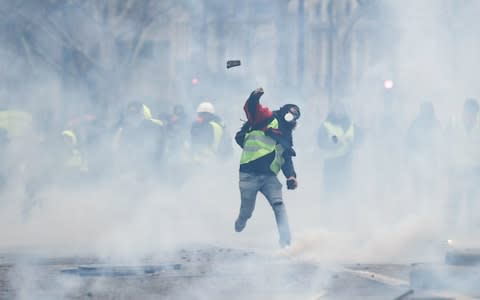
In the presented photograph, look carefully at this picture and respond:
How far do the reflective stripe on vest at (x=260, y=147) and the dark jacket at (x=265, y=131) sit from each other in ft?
0.10

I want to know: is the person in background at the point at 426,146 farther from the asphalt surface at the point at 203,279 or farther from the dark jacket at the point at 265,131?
the asphalt surface at the point at 203,279

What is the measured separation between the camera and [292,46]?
36312 mm

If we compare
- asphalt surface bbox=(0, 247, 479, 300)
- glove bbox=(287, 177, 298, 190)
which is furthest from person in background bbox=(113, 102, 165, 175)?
glove bbox=(287, 177, 298, 190)

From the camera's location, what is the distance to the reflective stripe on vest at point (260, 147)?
536 inches

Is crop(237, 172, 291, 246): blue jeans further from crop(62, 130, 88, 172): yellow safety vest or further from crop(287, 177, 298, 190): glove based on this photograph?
crop(62, 130, 88, 172): yellow safety vest

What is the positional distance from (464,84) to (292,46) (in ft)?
33.8

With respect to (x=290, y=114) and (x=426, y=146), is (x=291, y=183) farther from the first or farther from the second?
(x=426, y=146)

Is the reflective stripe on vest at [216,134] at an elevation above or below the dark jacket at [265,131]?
above

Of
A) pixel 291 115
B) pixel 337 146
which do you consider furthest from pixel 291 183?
pixel 337 146

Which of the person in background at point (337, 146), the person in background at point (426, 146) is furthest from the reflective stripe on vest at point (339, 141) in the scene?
the person in background at point (426, 146)

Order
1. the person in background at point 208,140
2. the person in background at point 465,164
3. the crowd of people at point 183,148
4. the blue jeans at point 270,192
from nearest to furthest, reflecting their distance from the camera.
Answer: the blue jeans at point 270,192
the person in background at point 465,164
the crowd of people at point 183,148
the person in background at point 208,140

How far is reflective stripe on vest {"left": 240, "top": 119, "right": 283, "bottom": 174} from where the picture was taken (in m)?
13.6

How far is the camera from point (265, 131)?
13562mm

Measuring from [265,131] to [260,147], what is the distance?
17 cm
